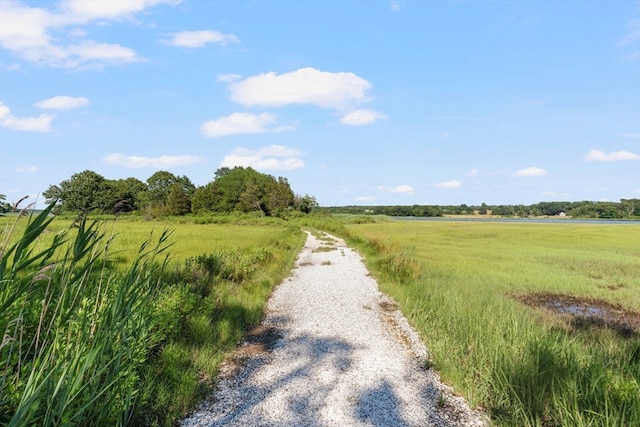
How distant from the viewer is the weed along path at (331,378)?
452cm

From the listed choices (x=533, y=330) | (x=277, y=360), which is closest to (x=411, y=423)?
(x=277, y=360)

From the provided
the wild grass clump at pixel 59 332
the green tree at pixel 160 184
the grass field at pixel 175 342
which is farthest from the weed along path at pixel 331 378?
the green tree at pixel 160 184

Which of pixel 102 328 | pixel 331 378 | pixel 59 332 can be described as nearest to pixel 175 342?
pixel 331 378

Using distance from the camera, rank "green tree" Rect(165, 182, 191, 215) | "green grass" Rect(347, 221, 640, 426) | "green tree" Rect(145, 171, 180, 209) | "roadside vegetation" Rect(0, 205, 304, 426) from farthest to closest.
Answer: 1. "green tree" Rect(145, 171, 180, 209)
2. "green tree" Rect(165, 182, 191, 215)
3. "green grass" Rect(347, 221, 640, 426)
4. "roadside vegetation" Rect(0, 205, 304, 426)

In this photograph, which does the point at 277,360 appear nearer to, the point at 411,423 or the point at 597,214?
the point at 411,423

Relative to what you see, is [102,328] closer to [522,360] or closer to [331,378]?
[331,378]

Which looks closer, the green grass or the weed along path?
the green grass

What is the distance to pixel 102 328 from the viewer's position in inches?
107

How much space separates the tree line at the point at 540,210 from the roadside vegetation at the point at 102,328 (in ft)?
380

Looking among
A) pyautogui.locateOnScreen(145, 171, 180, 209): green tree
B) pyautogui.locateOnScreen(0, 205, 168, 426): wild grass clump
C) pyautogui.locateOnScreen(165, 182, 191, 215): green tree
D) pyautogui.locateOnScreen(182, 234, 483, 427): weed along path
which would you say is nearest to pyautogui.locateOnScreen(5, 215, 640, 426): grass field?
pyautogui.locateOnScreen(0, 205, 168, 426): wild grass clump

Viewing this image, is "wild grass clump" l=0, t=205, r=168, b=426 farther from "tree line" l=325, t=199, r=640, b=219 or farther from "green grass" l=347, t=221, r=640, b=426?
"tree line" l=325, t=199, r=640, b=219

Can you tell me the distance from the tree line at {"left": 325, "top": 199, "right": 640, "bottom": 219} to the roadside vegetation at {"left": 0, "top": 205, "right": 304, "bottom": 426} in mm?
115726

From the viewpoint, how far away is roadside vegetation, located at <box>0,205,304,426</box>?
7.59 ft

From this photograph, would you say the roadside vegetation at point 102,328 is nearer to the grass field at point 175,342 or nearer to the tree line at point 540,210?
the grass field at point 175,342
